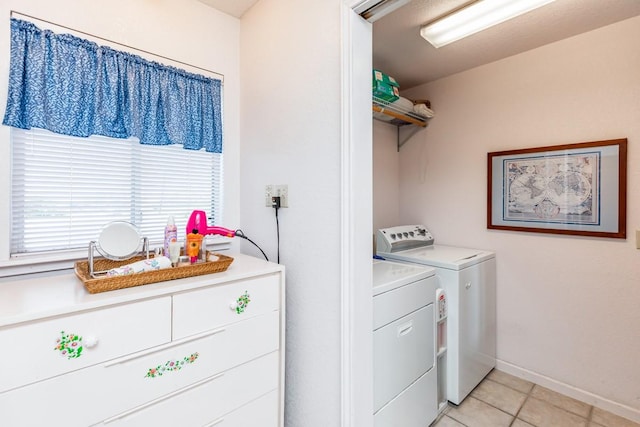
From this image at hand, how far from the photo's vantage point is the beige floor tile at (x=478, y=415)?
6.10 feet

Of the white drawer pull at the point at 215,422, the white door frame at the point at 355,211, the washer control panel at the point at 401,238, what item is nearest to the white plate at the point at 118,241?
the white drawer pull at the point at 215,422

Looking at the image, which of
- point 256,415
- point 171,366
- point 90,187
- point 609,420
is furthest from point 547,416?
point 90,187

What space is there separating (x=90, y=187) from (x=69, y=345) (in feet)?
2.78

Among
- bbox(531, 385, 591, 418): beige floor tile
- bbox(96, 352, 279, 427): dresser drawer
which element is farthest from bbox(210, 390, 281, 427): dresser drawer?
bbox(531, 385, 591, 418): beige floor tile

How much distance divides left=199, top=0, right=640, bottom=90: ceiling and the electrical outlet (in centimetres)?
113

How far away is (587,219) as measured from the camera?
202cm

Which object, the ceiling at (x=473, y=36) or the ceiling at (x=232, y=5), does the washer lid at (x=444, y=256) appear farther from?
the ceiling at (x=232, y=5)

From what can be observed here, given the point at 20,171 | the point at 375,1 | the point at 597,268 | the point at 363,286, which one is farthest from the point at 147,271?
the point at 597,268

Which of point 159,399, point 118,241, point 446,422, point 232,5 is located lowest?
point 446,422

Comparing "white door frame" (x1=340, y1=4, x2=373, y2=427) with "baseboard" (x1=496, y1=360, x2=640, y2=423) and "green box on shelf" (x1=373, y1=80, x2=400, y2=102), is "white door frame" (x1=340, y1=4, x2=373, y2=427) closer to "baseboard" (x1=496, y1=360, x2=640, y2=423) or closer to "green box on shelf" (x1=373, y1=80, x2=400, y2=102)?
"green box on shelf" (x1=373, y1=80, x2=400, y2=102)

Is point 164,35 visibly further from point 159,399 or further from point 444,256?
point 444,256

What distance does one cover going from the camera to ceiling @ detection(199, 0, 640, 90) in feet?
5.73

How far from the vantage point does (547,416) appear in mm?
→ 1919

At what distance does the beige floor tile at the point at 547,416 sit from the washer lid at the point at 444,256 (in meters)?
0.99
